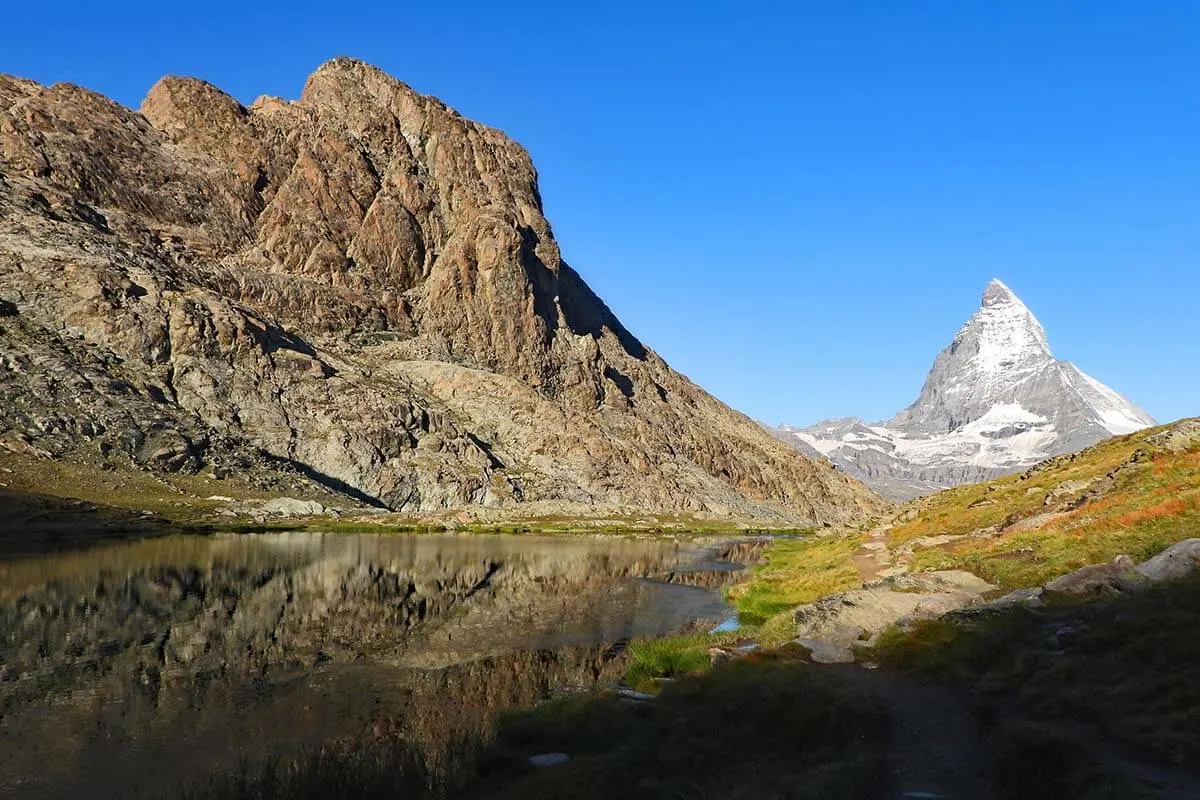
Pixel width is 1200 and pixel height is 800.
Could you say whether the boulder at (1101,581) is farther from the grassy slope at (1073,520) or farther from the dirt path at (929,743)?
the dirt path at (929,743)

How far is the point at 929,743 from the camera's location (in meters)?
17.1

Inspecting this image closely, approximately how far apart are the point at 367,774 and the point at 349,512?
140 meters

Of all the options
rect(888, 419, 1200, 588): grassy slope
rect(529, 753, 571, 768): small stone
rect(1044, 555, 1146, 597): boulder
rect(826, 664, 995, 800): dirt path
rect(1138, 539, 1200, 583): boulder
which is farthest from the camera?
rect(888, 419, 1200, 588): grassy slope

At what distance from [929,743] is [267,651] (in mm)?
29049

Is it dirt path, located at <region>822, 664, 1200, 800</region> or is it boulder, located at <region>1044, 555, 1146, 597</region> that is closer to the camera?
dirt path, located at <region>822, 664, 1200, 800</region>

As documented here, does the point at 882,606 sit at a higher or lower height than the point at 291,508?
higher

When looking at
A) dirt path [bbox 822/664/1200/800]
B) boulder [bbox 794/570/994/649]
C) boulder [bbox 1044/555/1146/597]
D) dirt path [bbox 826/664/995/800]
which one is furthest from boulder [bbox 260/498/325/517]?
dirt path [bbox 822/664/1200/800]

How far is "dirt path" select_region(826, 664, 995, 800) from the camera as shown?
14.5 metres

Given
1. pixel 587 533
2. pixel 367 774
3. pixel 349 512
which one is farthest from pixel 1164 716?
pixel 349 512

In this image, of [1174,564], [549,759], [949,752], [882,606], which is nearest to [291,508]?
[882,606]

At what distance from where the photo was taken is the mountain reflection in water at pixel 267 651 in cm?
2327

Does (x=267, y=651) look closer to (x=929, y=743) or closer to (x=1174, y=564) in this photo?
(x=929, y=743)

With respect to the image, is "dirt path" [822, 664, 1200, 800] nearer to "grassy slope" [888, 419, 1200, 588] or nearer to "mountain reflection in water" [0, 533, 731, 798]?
"mountain reflection in water" [0, 533, 731, 798]

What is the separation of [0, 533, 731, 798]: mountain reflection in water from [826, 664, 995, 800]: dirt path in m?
11.6
